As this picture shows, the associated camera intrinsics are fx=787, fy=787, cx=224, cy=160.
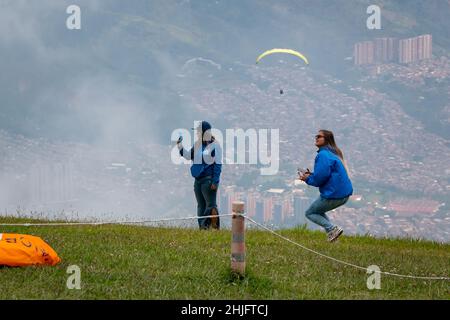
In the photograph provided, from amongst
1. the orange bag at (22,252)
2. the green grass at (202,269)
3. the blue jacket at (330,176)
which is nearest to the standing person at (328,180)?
the blue jacket at (330,176)

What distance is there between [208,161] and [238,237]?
8487 mm

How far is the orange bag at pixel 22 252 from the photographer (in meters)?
13.0

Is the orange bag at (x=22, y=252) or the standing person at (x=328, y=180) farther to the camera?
the standing person at (x=328, y=180)

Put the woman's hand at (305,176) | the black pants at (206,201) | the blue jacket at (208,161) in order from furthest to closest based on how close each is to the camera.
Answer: the black pants at (206,201), the blue jacket at (208,161), the woman's hand at (305,176)

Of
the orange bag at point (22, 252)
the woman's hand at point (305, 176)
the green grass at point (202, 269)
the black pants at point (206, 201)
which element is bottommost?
the green grass at point (202, 269)

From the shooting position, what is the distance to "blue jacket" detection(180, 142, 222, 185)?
20.6 m

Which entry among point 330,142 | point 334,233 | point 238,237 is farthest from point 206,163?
point 238,237

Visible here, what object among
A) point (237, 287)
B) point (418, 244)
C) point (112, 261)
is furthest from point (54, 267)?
point (418, 244)

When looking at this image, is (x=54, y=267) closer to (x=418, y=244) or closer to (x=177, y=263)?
(x=177, y=263)

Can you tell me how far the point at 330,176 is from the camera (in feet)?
59.1

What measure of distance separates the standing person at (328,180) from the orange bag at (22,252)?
6.62 meters

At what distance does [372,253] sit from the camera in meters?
16.8

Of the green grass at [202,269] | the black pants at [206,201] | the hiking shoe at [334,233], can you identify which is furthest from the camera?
the black pants at [206,201]

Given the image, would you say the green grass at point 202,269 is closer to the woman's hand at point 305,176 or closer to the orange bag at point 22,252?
the orange bag at point 22,252
